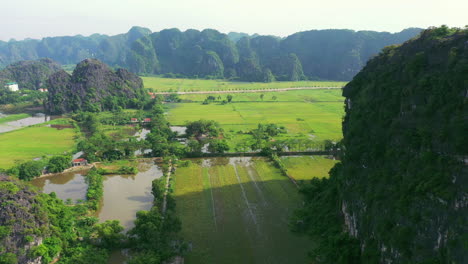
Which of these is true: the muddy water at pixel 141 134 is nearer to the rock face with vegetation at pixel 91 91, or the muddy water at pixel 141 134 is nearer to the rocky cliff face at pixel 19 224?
the rock face with vegetation at pixel 91 91

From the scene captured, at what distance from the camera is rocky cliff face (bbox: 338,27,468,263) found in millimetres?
15109

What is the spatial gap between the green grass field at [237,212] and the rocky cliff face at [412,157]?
5437mm

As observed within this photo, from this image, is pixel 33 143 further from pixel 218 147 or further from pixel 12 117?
pixel 12 117

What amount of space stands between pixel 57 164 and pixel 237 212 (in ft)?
75.6

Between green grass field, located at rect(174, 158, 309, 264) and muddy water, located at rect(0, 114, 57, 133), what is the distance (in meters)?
44.3

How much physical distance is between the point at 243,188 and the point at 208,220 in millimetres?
7774

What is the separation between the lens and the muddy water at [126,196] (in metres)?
29.4

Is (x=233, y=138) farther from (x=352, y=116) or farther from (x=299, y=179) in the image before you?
(x=352, y=116)

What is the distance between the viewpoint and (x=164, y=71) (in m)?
182

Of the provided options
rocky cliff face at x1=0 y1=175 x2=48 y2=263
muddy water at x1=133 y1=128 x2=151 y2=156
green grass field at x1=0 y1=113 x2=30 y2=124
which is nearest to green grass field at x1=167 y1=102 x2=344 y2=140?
muddy water at x1=133 y1=128 x2=151 y2=156

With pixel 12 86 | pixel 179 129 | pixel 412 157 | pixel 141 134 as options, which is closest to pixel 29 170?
pixel 141 134

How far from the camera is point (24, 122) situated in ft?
235

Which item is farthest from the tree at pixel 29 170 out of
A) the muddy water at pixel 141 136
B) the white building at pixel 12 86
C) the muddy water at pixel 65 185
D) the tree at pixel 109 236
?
the white building at pixel 12 86

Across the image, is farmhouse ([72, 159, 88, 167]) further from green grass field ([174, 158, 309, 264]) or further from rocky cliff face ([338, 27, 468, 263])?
rocky cliff face ([338, 27, 468, 263])
